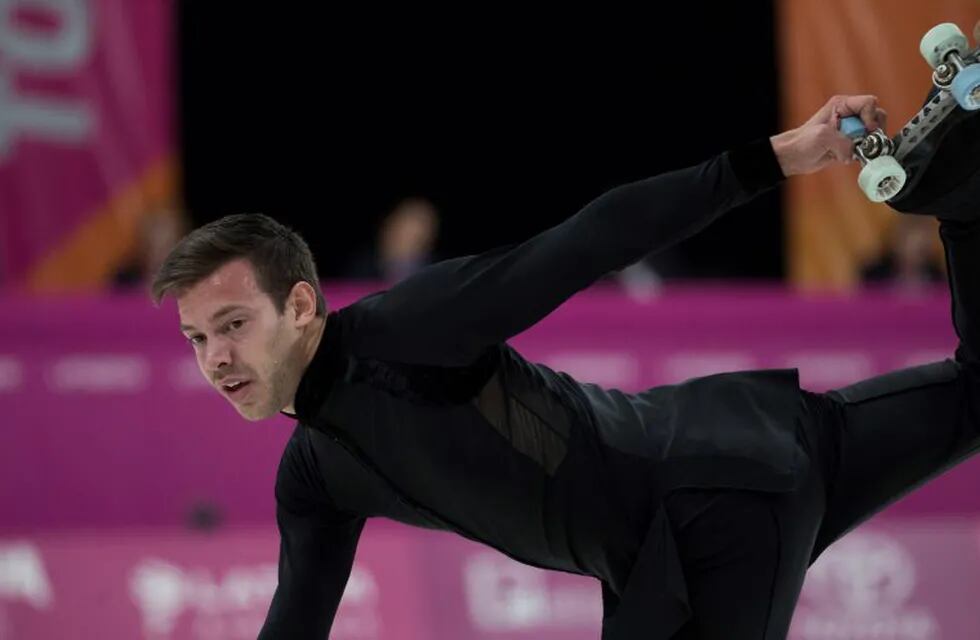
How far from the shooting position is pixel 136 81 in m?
8.68

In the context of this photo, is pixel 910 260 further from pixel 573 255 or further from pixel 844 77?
pixel 573 255

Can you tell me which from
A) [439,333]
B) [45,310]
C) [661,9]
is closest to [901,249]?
[661,9]

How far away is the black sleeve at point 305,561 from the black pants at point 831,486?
86cm

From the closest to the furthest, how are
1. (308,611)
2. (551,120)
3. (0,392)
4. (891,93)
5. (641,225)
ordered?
(641,225) → (308,611) → (0,392) → (891,93) → (551,120)

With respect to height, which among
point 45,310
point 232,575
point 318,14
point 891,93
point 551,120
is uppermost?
point 318,14

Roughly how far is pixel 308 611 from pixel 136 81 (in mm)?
5940

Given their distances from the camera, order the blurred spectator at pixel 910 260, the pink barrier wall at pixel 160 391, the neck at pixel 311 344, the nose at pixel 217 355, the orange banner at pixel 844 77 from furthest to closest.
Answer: the orange banner at pixel 844 77 → the blurred spectator at pixel 910 260 → the pink barrier wall at pixel 160 391 → the neck at pixel 311 344 → the nose at pixel 217 355

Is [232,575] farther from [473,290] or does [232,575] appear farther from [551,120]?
[551,120]

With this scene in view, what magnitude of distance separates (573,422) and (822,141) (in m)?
0.83

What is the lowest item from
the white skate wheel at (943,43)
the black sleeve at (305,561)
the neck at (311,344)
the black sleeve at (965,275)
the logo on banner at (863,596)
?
the logo on banner at (863,596)

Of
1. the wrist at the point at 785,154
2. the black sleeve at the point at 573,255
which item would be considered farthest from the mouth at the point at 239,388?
the wrist at the point at 785,154

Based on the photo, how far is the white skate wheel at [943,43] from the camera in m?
3.12

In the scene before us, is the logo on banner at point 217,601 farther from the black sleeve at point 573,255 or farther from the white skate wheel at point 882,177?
the white skate wheel at point 882,177

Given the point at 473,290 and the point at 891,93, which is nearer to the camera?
the point at 473,290
